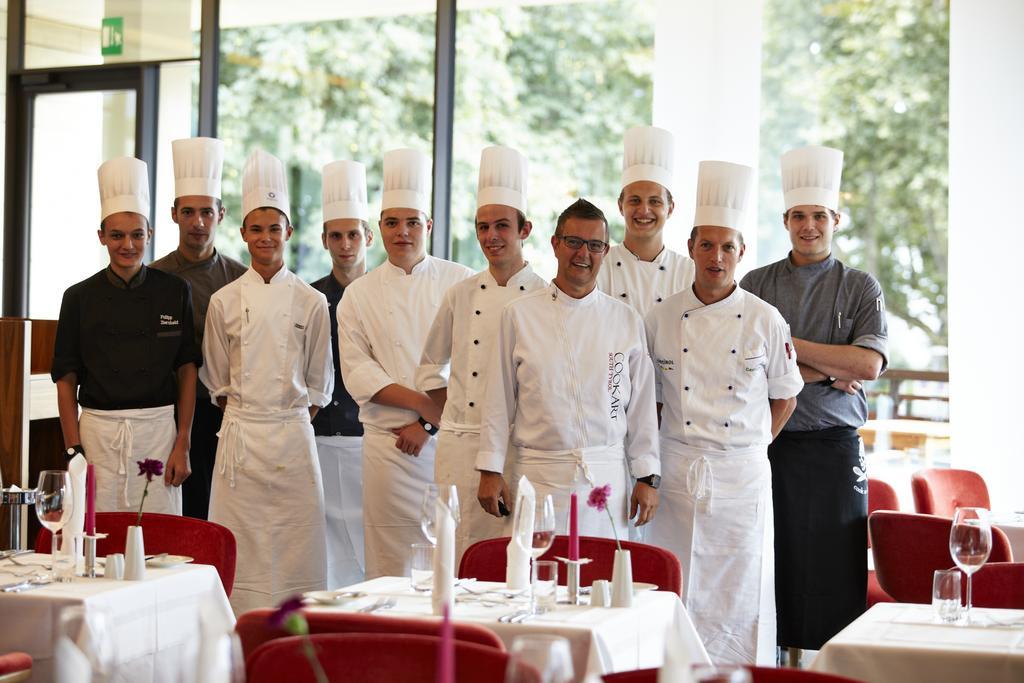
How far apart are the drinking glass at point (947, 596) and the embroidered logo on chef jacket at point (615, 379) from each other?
1181 mm

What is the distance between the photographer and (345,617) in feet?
6.88

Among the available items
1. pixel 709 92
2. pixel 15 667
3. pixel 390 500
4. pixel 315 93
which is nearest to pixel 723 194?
pixel 390 500

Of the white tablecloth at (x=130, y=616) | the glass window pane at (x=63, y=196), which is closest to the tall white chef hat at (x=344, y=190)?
the white tablecloth at (x=130, y=616)

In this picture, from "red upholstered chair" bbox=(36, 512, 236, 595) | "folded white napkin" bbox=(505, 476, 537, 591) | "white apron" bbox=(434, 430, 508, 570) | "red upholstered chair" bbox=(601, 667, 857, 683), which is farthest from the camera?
"white apron" bbox=(434, 430, 508, 570)

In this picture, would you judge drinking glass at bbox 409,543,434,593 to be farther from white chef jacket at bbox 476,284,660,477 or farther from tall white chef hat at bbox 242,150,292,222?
tall white chef hat at bbox 242,150,292,222

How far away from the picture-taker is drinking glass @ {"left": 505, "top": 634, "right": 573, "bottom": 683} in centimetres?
118

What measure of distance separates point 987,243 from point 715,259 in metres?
1.82

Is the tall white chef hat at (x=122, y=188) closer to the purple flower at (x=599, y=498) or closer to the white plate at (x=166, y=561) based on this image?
the white plate at (x=166, y=561)

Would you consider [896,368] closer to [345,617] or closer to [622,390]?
[622,390]

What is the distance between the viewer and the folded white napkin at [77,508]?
9.50 feet

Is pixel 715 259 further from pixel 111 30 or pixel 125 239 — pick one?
pixel 111 30

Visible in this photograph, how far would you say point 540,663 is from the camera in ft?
3.93

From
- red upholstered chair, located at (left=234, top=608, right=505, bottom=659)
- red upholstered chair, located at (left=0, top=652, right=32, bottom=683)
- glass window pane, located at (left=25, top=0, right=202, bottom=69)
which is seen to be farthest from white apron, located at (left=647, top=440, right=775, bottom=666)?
glass window pane, located at (left=25, top=0, right=202, bottom=69)

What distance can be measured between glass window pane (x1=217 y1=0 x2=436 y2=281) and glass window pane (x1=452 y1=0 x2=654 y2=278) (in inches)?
10.4
